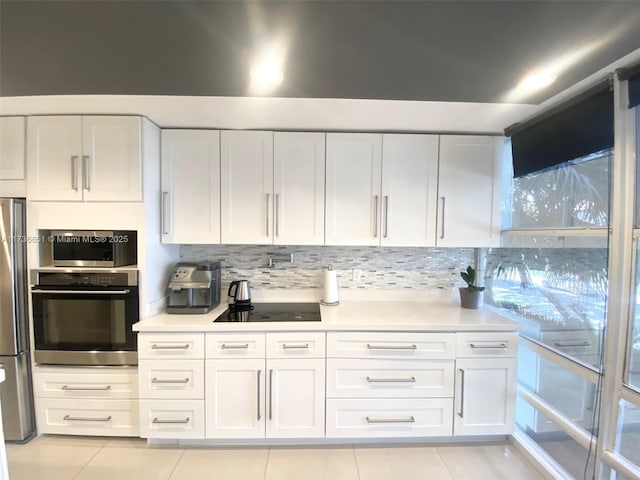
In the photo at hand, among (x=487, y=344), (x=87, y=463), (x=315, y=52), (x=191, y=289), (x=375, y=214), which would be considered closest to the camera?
(x=315, y=52)

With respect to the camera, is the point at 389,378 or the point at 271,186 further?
the point at 271,186

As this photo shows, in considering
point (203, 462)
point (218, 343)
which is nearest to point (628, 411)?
point (218, 343)

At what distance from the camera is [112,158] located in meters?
1.90

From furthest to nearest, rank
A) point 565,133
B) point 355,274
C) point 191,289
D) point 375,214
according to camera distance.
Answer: point 355,274 < point 375,214 < point 191,289 < point 565,133

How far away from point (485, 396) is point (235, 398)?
5.44ft

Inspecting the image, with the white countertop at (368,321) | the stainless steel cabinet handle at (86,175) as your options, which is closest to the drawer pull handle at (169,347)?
the white countertop at (368,321)

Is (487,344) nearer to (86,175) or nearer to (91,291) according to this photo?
(91,291)

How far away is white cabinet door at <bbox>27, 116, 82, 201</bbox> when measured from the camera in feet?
6.19

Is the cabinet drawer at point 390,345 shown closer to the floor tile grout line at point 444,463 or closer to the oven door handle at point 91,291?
the floor tile grout line at point 444,463

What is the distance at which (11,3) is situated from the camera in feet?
3.19

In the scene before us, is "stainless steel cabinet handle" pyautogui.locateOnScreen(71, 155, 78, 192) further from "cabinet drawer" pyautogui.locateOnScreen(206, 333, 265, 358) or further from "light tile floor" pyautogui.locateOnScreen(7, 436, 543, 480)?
"light tile floor" pyautogui.locateOnScreen(7, 436, 543, 480)

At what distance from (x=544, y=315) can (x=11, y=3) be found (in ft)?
9.98

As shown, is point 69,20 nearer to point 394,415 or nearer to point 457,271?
point 394,415

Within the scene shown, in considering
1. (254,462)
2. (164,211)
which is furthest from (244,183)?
(254,462)
